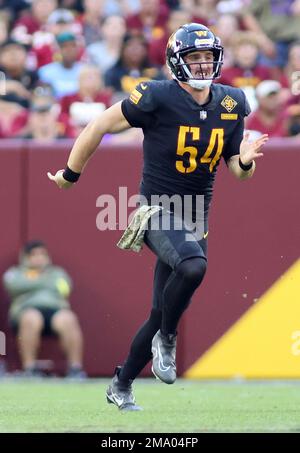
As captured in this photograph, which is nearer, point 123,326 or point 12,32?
point 123,326

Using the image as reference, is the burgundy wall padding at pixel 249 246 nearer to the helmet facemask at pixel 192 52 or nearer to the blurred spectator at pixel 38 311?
the blurred spectator at pixel 38 311

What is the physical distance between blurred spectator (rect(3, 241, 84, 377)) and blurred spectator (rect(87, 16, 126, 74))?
130 inches

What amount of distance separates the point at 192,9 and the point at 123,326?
15.8 ft

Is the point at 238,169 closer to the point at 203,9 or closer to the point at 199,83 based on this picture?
the point at 199,83

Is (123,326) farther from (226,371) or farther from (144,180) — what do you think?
(144,180)

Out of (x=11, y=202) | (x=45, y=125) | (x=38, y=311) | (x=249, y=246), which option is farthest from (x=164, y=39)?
(x=38, y=311)

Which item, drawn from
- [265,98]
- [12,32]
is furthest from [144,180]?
[12,32]

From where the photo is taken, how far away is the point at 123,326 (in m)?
9.70

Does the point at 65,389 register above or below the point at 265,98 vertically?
below

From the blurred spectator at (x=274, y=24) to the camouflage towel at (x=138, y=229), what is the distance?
20.0 feet

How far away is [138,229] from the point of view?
22.0ft

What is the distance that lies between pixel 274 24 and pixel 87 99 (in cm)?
272
